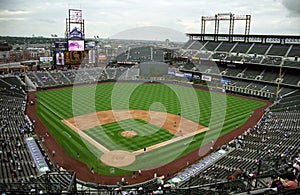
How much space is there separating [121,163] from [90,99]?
95.9 feet

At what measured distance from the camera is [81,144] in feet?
102

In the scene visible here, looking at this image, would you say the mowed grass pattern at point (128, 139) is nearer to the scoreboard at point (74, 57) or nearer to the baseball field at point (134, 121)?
the baseball field at point (134, 121)

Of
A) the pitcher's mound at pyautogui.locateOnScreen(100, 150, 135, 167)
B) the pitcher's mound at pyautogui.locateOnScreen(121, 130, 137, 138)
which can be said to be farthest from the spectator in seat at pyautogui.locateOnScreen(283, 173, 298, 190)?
the pitcher's mound at pyautogui.locateOnScreen(121, 130, 137, 138)

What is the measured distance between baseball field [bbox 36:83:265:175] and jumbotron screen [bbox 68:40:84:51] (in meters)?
15.4

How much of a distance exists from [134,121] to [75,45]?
43590mm

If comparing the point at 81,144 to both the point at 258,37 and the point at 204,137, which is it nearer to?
the point at 204,137

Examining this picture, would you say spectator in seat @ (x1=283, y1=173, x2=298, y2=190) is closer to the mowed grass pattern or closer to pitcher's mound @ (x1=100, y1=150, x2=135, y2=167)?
pitcher's mound @ (x1=100, y1=150, x2=135, y2=167)

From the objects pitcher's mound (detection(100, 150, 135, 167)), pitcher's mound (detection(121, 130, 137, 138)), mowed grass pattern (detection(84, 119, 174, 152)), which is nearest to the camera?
pitcher's mound (detection(100, 150, 135, 167))

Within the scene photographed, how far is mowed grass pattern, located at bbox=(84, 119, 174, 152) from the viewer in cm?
3086

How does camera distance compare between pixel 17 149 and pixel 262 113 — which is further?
pixel 262 113

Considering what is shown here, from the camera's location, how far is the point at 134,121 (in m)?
39.6

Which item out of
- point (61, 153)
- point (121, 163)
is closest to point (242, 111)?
point (121, 163)

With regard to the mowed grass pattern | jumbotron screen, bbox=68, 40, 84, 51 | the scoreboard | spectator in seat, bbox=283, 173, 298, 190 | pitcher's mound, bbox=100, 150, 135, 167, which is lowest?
pitcher's mound, bbox=100, 150, 135, 167

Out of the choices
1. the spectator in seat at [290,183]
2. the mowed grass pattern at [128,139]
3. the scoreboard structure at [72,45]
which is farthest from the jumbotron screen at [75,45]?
the spectator in seat at [290,183]
